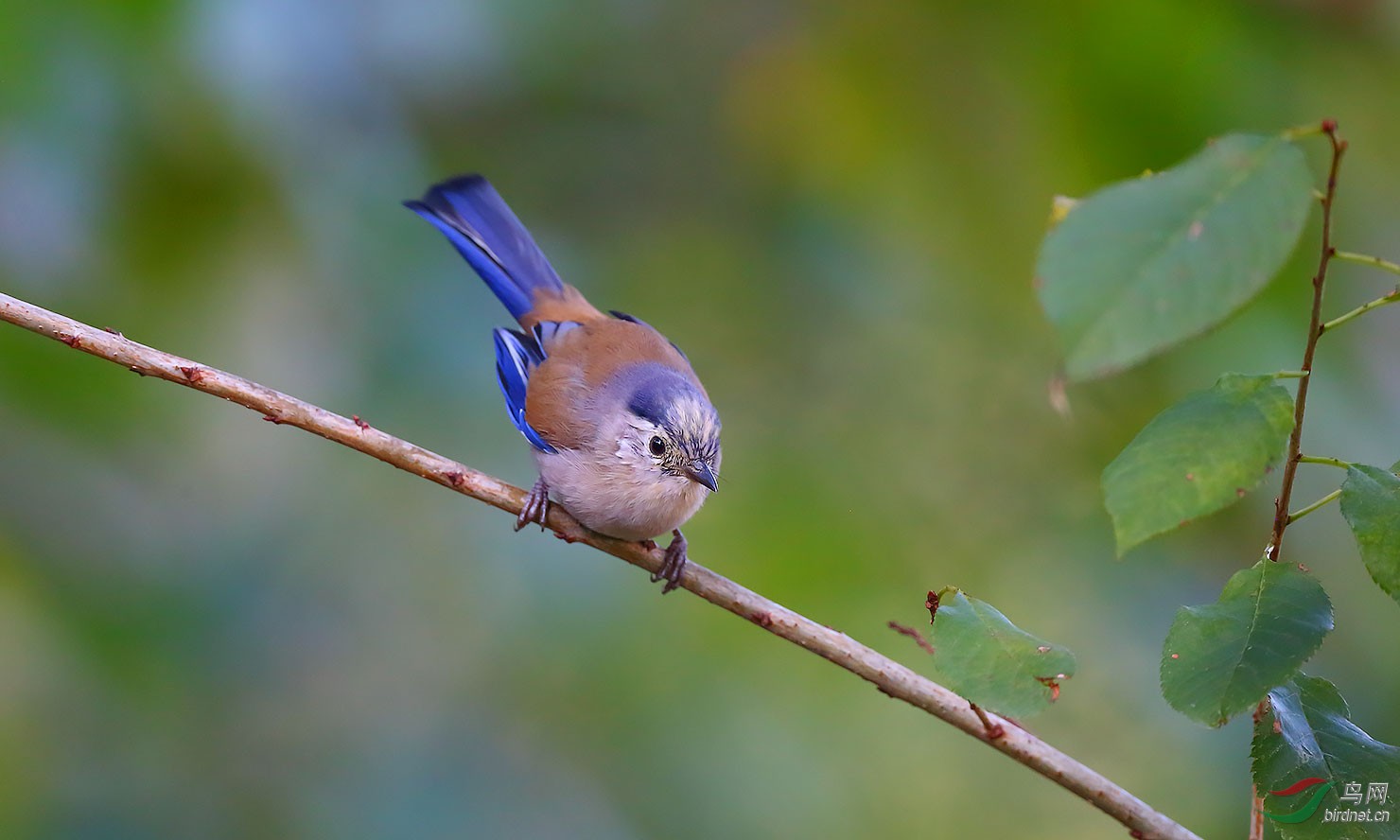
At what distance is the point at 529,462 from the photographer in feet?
12.1

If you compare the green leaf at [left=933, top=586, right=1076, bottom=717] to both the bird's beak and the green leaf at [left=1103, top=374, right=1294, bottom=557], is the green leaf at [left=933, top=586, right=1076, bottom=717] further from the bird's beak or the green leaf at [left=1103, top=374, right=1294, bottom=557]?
the bird's beak

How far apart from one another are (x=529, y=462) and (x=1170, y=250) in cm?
282

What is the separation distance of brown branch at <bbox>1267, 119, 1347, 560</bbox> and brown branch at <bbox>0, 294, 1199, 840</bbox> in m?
0.54

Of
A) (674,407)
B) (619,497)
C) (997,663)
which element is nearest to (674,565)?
(619,497)

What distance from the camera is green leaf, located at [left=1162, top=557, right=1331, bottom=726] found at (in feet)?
4.32

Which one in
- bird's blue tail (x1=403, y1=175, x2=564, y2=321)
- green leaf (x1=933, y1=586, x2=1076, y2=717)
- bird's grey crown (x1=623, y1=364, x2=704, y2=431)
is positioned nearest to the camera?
green leaf (x1=933, y1=586, x2=1076, y2=717)

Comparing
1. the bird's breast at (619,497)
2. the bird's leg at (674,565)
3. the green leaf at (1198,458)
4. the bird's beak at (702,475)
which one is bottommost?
the green leaf at (1198,458)

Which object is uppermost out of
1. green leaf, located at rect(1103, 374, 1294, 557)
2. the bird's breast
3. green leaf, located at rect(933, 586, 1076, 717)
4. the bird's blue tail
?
the bird's blue tail

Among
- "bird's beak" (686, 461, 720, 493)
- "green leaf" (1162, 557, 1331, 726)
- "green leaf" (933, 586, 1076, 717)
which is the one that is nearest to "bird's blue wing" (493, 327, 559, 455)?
"bird's beak" (686, 461, 720, 493)

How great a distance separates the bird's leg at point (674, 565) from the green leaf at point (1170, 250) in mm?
1684

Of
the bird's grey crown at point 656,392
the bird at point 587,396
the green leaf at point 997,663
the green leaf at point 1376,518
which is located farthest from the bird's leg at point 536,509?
the green leaf at point 1376,518

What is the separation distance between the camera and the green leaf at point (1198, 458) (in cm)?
118

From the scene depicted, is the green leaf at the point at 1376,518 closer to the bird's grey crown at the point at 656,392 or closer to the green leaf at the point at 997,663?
the green leaf at the point at 997,663

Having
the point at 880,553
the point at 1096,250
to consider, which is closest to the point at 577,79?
the point at 880,553
